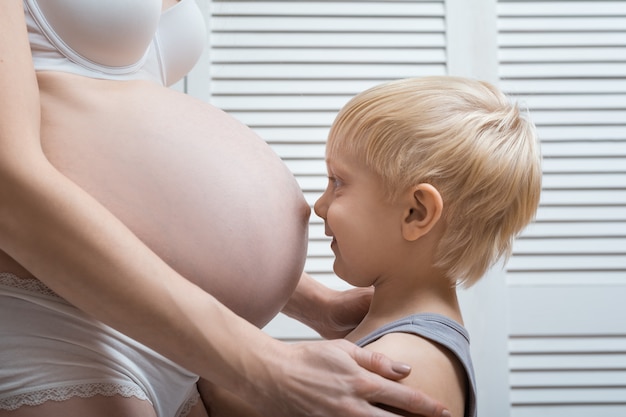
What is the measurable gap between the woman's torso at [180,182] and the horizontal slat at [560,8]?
50.0 inches

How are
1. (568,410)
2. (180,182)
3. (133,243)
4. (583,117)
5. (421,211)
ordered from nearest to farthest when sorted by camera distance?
(133,243)
(180,182)
(421,211)
(568,410)
(583,117)

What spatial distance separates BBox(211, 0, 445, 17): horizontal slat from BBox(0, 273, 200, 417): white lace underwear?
1.31 m

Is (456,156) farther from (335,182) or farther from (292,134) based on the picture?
(292,134)

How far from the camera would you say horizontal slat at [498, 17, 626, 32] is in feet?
6.77

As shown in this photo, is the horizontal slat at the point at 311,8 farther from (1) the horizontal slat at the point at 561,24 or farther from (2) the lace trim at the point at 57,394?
(2) the lace trim at the point at 57,394

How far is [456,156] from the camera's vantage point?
102cm

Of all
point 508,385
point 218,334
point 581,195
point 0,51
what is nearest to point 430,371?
point 218,334

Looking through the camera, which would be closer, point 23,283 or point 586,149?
point 23,283

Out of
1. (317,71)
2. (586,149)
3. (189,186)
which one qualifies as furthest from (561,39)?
(189,186)

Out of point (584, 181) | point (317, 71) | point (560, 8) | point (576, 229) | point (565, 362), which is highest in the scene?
point (560, 8)

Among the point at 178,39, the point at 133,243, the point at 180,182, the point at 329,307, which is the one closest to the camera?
the point at 133,243

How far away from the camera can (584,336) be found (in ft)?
6.52

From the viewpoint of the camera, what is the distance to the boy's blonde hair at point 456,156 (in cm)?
103

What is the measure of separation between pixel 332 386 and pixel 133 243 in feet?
0.84
